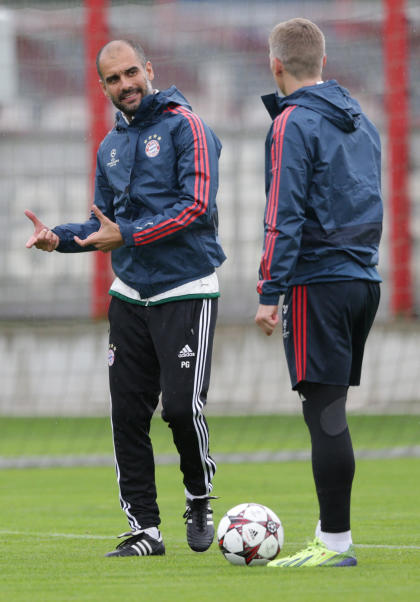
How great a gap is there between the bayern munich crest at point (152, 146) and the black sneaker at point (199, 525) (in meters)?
1.51

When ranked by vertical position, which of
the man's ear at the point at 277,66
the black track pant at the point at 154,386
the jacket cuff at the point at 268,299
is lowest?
the black track pant at the point at 154,386

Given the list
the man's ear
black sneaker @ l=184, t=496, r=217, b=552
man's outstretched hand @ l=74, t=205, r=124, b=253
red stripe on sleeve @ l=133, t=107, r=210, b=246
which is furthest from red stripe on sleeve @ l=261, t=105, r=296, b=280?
black sneaker @ l=184, t=496, r=217, b=552

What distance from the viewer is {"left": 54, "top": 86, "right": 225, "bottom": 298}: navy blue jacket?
5.95 metres

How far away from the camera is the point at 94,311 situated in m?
17.0

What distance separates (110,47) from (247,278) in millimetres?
10344

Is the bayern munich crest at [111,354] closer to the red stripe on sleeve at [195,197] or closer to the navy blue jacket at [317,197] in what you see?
the red stripe on sleeve at [195,197]

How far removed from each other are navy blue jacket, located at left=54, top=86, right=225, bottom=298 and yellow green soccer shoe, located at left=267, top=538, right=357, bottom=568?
1.31 m

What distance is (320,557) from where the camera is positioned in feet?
17.4

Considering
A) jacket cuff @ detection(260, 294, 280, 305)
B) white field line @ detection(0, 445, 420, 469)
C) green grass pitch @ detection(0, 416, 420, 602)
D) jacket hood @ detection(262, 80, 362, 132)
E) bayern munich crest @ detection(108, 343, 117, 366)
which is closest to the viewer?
green grass pitch @ detection(0, 416, 420, 602)

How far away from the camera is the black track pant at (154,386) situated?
19.6 feet

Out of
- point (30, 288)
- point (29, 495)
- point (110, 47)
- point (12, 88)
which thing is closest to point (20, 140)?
point (12, 88)

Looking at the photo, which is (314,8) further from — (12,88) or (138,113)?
(138,113)

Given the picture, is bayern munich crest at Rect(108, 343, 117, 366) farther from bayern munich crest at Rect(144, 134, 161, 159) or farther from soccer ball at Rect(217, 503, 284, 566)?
soccer ball at Rect(217, 503, 284, 566)

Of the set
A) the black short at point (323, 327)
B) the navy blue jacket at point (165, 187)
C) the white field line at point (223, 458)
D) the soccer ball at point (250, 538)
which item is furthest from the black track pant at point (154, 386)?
the white field line at point (223, 458)
